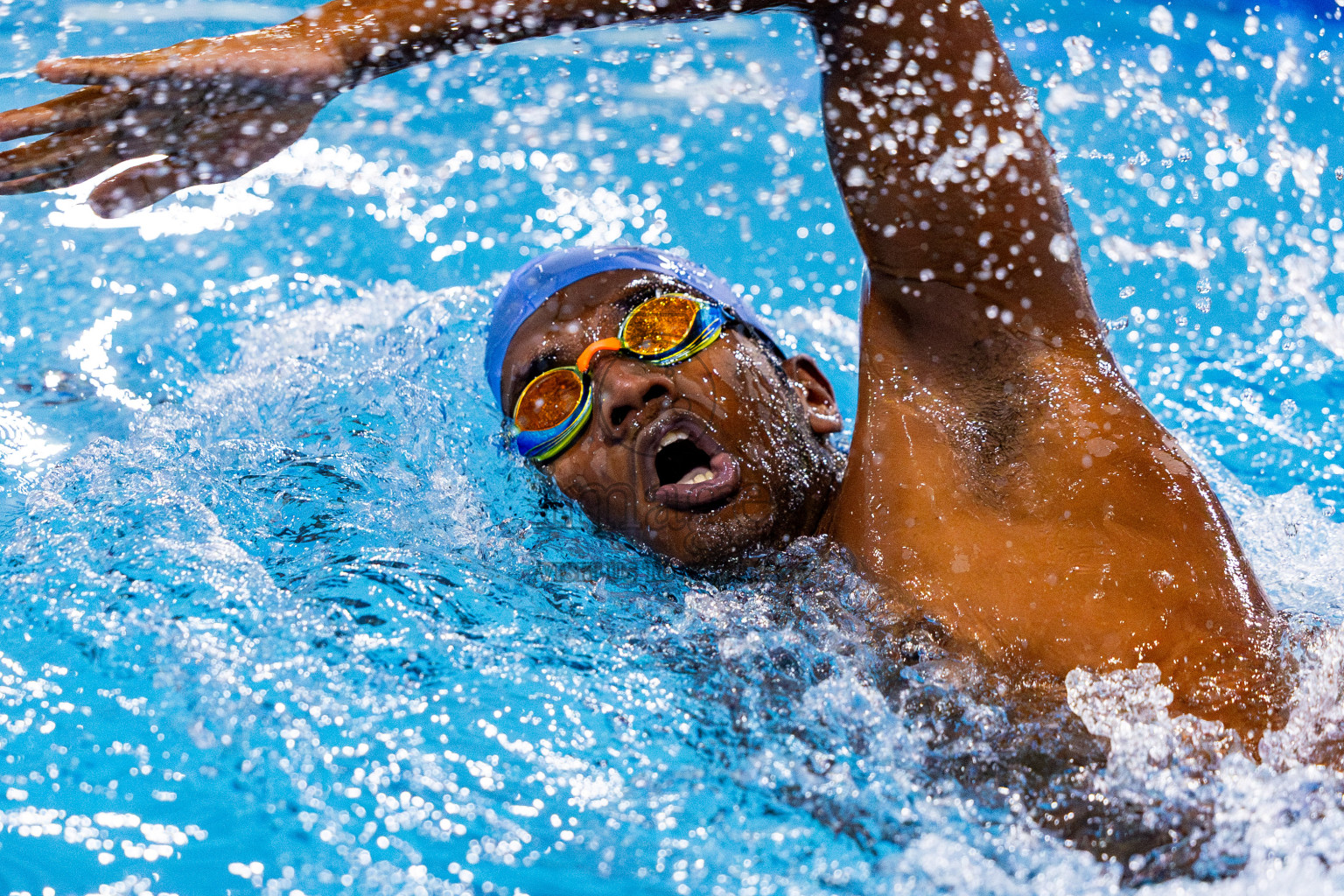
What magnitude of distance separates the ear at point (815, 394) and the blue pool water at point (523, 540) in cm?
39

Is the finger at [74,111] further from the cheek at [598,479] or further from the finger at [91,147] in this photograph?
the cheek at [598,479]

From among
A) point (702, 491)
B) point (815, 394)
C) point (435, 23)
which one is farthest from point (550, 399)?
point (435, 23)

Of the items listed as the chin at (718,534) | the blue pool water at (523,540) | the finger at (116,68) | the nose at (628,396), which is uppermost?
the finger at (116,68)

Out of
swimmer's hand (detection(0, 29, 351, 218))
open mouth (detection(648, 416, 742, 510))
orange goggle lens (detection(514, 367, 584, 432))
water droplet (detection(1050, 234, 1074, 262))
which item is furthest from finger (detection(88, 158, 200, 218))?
water droplet (detection(1050, 234, 1074, 262))

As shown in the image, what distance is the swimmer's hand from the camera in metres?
1.54

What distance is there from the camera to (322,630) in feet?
6.19

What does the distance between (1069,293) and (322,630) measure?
55.4 inches

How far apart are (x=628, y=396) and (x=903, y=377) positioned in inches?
19.3

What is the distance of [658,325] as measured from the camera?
6.77ft

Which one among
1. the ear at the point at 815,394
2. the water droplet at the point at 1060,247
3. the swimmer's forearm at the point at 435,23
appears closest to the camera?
the swimmer's forearm at the point at 435,23

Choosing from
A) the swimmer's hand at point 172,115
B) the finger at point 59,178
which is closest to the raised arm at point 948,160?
the swimmer's hand at point 172,115

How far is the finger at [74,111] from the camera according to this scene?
153 centimetres

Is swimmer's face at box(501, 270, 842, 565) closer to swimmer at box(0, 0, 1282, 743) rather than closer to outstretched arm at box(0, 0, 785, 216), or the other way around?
A: swimmer at box(0, 0, 1282, 743)

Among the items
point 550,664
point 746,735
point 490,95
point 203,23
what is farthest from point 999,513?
point 203,23
